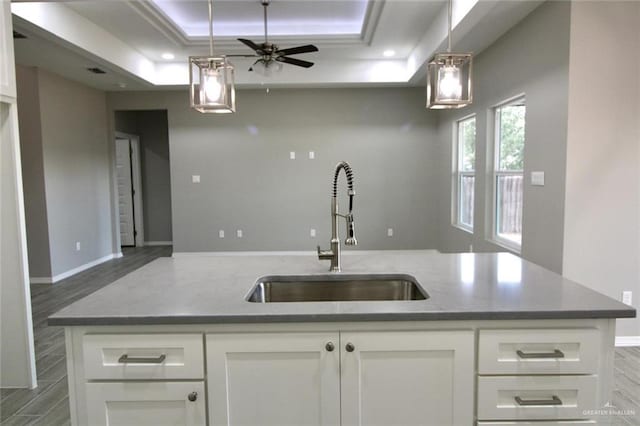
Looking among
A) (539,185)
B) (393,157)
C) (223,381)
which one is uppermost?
(393,157)

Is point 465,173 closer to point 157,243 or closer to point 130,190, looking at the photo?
point 157,243

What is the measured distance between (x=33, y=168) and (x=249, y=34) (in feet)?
10.4

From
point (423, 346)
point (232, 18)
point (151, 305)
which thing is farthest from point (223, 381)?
point (232, 18)

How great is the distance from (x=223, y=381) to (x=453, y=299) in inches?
33.0

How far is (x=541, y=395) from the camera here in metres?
1.34

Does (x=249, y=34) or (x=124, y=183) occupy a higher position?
(x=249, y=34)

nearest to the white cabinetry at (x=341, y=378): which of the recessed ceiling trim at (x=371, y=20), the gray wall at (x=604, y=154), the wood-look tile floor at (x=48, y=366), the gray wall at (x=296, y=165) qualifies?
the wood-look tile floor at (x=48, y=366)

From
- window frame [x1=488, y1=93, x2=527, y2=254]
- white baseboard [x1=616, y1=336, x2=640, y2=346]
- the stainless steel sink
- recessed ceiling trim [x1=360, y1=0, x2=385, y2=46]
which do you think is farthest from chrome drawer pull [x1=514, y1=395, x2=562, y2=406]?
recessed ceiling trim [x1=360, y1=0, x2=385, y2=46]

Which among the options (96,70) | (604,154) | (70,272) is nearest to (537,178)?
(604,154)

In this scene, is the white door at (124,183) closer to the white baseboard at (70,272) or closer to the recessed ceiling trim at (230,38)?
the white baseboard at (70,272)

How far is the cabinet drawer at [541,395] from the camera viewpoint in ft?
4.36

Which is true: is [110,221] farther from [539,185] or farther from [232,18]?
[539,185]

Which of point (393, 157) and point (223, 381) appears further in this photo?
point (393, 157)

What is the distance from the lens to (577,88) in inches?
115
